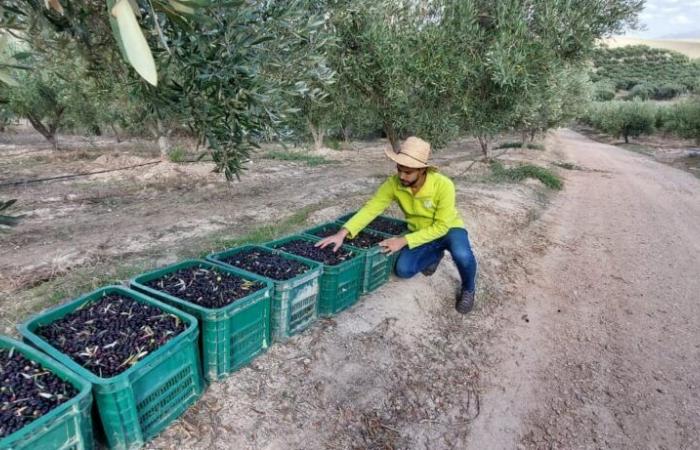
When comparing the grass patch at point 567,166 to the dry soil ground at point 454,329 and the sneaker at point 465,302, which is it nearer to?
the dry soil ground at point 454,329

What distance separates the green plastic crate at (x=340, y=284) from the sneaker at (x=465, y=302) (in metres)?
1.17

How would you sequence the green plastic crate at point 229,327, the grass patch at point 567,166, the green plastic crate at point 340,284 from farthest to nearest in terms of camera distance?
1. the grass patch at point 567,166
2. the green plastic crate at point 340,284
3. the green plastic crate at point 229,327

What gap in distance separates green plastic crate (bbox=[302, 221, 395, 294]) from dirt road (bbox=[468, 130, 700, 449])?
137 cm

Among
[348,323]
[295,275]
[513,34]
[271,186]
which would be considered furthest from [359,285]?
[271,186]

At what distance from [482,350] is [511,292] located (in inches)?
58.6

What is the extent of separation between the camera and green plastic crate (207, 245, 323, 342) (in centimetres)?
330

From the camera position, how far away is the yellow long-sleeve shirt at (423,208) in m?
Answer: 4.30

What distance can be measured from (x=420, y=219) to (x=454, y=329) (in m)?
1.21

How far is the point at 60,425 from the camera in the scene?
1.92 metres

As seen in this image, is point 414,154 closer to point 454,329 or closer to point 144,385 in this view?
point 454,329

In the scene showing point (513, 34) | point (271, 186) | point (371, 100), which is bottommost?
point (271, 186)

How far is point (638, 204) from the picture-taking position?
10367 mm

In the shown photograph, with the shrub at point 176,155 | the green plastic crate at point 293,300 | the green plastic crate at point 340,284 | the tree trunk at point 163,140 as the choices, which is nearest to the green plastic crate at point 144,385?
the green plastic crate at point 293,300

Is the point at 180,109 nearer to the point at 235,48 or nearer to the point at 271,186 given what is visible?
the point at 235,48
